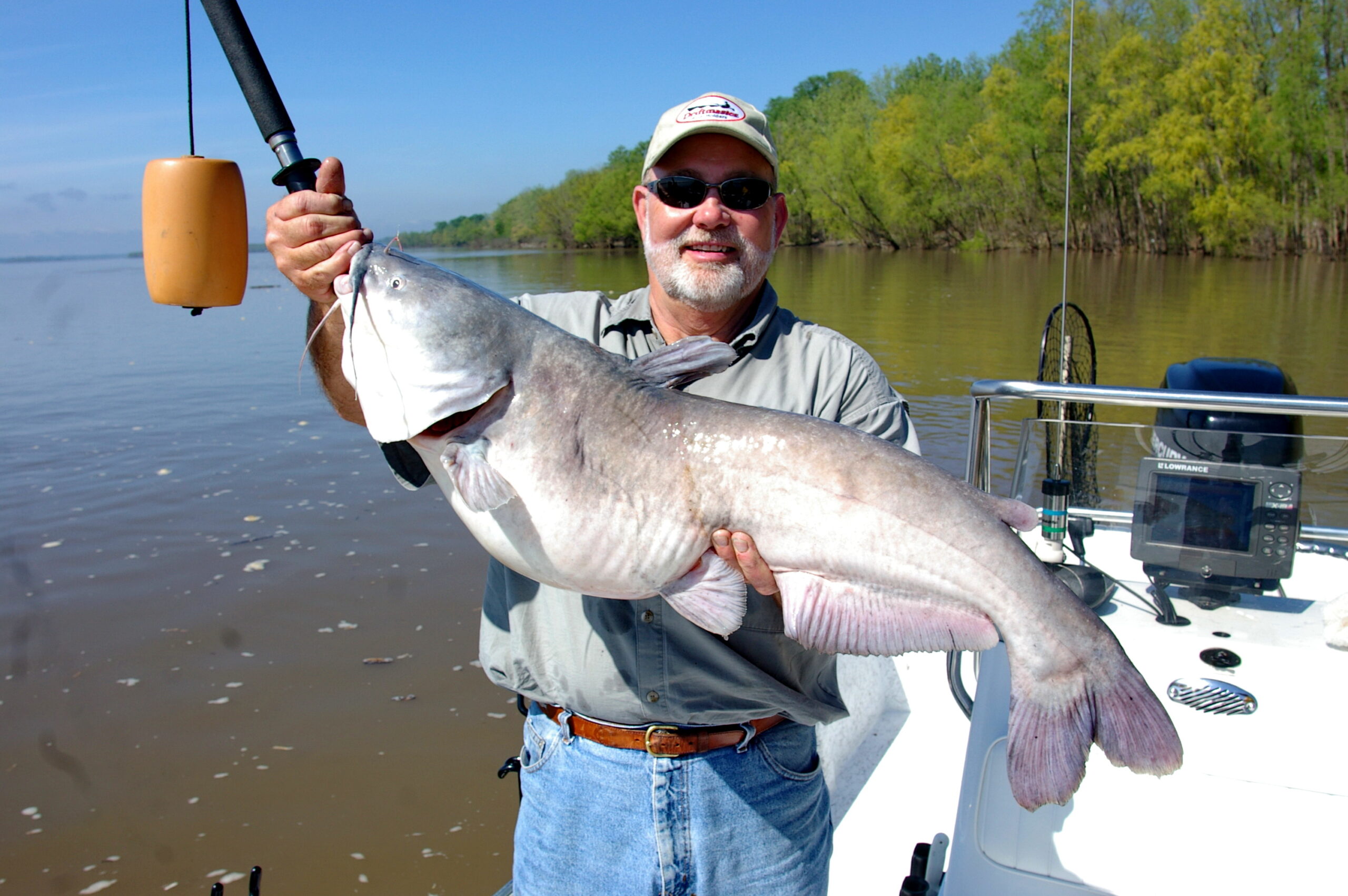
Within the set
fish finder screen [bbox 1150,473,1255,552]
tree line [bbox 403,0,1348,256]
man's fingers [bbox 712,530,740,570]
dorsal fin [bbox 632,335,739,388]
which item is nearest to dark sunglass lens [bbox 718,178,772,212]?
dorsal fin [bbox 632,335,739,388]

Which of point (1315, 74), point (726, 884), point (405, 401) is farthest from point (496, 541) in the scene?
point (1315, 74)

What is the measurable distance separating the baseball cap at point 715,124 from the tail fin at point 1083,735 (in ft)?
5.34

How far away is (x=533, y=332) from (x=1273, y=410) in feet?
8.77

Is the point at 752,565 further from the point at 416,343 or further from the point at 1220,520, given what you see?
the point at 1220,520

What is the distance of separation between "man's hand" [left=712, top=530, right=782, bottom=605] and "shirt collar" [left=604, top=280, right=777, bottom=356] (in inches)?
28.2

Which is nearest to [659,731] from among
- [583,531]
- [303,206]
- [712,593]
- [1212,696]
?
[712,593]

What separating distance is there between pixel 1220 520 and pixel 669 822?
2224 mm

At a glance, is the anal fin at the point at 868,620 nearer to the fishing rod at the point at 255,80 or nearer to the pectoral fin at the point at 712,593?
the pectoral fin at the point at 712,593

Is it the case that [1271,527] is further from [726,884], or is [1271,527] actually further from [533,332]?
[533,332]

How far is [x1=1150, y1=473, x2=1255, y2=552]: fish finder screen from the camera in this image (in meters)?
2.91

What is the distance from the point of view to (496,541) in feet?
5.84

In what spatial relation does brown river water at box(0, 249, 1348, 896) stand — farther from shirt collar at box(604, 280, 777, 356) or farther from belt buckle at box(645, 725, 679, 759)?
shirt collar at box(604, 280, 777, 356)

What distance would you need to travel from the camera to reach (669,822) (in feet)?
6.69

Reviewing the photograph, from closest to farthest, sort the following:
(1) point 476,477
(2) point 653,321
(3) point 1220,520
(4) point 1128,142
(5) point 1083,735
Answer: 1. (5) point 1083,735
2. (1) point 476,477
3. (2) point 653,321
4. (3) point 1220,520
5. (4) point 1128,142
